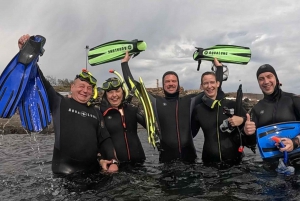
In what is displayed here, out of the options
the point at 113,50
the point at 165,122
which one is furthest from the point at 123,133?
the point at 113,50

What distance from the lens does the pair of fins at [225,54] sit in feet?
21.3

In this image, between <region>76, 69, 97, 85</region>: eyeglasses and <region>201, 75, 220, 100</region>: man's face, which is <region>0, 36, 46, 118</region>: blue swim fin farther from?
<region>201, 75, 220, 100</region>: man's face

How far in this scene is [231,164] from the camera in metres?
5.65

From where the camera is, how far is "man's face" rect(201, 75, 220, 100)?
5.64 m

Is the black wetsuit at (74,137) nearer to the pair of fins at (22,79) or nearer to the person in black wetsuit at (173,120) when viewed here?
the pair of fins at (22,79)

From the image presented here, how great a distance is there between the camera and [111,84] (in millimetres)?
5715

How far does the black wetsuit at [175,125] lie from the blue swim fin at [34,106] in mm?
1806

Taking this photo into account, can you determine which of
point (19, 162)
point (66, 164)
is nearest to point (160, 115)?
point (66, 164)

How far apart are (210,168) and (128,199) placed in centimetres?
213

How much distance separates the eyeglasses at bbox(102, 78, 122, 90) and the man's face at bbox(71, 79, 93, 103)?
458mm

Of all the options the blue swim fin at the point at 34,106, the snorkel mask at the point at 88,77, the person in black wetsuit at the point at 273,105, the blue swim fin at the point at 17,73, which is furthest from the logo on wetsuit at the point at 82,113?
the person in black wetsuit at the point at 273,105

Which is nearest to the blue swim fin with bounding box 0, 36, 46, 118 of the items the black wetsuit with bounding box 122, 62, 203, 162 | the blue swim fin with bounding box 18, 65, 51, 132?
the blue swim fin with bounding box 18, 65, 51, 132

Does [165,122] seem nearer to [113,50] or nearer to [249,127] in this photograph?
[249,127]

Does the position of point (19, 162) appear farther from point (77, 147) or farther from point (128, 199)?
point (128, 199)
